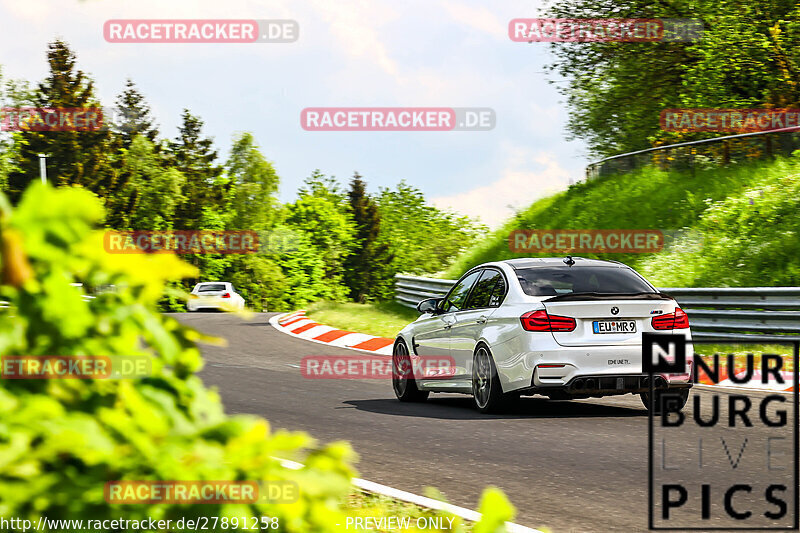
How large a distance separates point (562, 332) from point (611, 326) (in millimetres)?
480

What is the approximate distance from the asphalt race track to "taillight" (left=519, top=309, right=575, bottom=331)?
36.4 inches

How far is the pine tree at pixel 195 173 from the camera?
265 feet

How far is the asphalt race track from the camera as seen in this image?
20.1ft

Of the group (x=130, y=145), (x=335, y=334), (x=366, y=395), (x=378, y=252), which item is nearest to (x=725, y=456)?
(x=366, y=395)

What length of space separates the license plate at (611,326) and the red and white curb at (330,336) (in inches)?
340

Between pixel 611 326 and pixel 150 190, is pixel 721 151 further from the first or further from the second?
pixel 150 190

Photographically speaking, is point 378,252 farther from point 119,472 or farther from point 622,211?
point 119,472

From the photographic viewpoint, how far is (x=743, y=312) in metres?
14.9

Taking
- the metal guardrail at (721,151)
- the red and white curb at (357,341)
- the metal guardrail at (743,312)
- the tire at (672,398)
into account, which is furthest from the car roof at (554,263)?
the metal guardrail at (721,151)

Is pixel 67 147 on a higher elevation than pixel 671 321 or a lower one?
higher

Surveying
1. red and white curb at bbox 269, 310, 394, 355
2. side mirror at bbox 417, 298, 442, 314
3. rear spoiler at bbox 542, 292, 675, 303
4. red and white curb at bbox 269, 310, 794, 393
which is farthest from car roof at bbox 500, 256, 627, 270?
red and white curb at bbox 269, 310, 394, 355

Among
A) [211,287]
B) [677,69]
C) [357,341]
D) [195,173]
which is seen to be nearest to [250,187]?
[195,173]

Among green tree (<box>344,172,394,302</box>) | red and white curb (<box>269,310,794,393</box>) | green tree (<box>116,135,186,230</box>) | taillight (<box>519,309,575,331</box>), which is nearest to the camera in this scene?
taillight (<box>519,309,575,331</box>)

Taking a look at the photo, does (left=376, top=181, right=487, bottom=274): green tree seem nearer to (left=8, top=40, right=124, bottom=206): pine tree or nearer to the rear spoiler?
(left=8, top=40, right=124, bottom=206): pine tree
